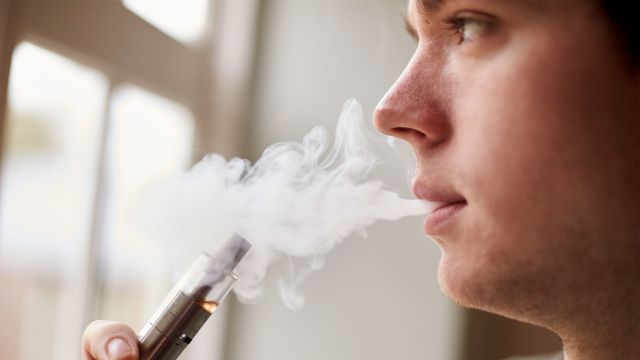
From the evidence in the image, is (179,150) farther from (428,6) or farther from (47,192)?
(428,6)

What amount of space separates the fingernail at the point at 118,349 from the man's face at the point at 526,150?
429 millimetres

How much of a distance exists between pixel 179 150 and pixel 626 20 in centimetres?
101

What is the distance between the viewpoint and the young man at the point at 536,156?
73cm

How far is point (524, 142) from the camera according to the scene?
74 cm

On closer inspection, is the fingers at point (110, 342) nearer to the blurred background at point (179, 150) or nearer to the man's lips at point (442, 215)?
the blurred background at point (179, 150)

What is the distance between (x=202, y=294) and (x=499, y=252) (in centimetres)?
38

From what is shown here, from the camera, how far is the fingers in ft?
2.85

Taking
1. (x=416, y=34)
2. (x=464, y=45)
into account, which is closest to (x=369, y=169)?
(x=416, y=34)

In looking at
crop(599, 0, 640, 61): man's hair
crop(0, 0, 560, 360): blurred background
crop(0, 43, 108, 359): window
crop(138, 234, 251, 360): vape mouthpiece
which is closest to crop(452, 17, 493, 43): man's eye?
crop(599, 0, 640, 61): man's hair

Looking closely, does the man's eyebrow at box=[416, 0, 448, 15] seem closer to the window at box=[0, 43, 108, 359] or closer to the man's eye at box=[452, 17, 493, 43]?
the man's eye at box=[452, 17, 493, 43]

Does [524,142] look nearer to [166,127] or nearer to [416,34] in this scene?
[416,34]

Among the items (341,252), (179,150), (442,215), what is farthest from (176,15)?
(442,215)

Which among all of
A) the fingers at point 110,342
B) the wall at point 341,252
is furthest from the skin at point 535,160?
the wall at point 341,252

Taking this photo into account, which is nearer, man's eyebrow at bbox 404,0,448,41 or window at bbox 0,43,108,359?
man's eyebrow at bbox 404,0,448,41
